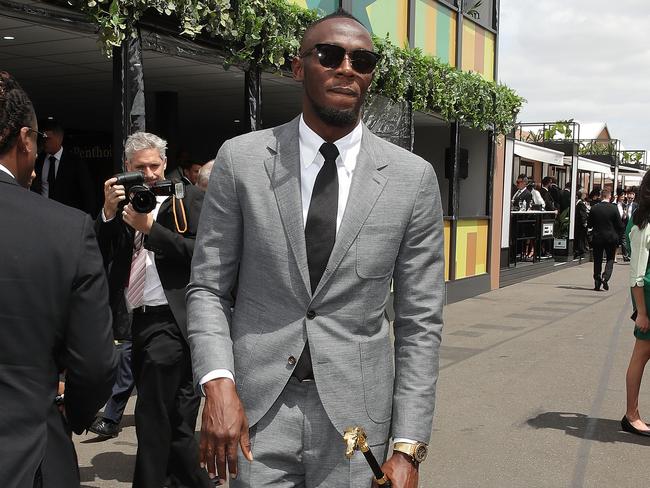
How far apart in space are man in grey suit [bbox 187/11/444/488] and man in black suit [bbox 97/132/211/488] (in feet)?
6.07

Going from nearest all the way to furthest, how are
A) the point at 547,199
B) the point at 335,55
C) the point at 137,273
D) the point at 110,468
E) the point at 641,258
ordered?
the point at 335,55, the point at 137,273, the point at 110,468, the point at 641,258, the point at 547,199

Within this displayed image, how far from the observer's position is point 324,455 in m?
2.10

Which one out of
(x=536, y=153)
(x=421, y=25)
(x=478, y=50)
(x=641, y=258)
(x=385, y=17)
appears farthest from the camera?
(x=536, y=153)

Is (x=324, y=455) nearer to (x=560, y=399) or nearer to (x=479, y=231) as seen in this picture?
(x=560, y=399)

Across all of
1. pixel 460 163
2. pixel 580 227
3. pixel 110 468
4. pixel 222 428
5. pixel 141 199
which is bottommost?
pixel 110 468

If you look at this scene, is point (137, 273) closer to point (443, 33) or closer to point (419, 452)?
point (419, 452)

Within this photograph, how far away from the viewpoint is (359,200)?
215cm

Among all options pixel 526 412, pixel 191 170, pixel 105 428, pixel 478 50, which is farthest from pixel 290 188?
pixel 478 50

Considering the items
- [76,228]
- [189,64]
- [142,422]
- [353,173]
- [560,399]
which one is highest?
[189,64]

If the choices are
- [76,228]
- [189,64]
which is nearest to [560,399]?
[189,64]

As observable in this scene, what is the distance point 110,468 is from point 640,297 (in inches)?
156

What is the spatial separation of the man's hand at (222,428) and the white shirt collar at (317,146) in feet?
2.23

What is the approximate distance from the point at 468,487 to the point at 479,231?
991 centimetres

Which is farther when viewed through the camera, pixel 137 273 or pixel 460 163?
pixel 460 163
